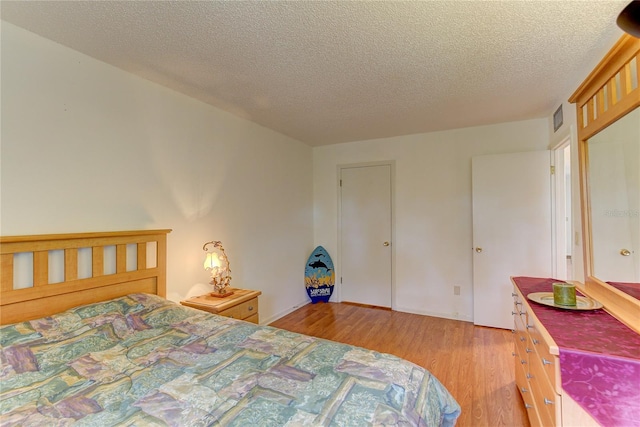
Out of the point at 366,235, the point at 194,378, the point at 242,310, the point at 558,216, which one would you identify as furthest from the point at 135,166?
the point at 558,216

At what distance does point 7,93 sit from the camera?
5.09 ft

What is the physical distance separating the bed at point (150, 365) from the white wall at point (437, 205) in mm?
2425

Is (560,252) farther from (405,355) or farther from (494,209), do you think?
(405,355)

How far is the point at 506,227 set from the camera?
3.16 meters

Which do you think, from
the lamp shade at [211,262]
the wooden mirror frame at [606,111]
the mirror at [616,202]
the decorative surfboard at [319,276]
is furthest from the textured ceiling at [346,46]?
→ the decorative surfboard at [319,276]

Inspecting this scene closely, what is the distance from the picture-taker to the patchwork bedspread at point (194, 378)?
970mm

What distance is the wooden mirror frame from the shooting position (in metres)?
1.38

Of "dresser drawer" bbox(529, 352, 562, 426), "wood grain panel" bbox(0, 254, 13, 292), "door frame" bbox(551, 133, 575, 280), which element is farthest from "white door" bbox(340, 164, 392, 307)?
"wood grain panel" bbox(0, 254, 13, 292)

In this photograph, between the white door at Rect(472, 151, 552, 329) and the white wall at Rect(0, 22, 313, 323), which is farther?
the white door at Rect(472, 151, 552, 329)

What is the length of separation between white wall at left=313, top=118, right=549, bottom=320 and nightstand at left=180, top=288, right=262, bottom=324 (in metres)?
2.10

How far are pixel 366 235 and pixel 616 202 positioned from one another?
8.85 ft

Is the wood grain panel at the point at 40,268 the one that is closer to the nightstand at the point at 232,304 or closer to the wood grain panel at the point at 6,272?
the wood grain panel at the point at 6,272

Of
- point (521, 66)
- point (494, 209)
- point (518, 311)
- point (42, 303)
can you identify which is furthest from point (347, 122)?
point (42, 303)

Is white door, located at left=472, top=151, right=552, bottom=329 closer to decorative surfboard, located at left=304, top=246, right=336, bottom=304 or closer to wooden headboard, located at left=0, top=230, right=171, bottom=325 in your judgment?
decorative surfboard, located at left=304, top=246, right=336, bottom=304
